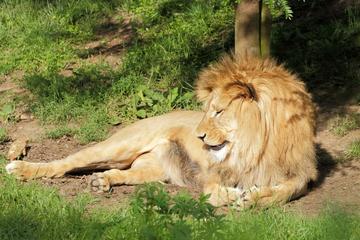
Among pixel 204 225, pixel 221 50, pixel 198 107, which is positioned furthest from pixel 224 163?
pixel 221 50

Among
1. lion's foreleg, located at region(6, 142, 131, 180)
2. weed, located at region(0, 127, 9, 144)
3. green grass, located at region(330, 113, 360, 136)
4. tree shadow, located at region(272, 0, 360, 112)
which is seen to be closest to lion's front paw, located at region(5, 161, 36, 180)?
lion's foreleg, located at region(6, 142, 131, 180)

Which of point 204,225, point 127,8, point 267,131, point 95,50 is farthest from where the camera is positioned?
point 127,8

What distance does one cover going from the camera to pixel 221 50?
8.60m

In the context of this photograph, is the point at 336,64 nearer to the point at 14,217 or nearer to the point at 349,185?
the point at 349,185

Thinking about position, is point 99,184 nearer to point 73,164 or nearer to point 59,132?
point 73,164

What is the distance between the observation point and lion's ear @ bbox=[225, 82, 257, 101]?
5.23m

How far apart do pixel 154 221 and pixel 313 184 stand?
2.03 m

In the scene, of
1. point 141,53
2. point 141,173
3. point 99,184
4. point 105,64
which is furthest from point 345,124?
point 105,64

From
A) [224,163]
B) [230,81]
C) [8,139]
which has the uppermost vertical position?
[230,81]

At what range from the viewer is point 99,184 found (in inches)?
226

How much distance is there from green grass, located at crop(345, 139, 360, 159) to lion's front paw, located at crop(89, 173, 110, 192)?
6.62ft

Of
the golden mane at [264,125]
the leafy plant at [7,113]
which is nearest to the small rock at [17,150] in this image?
the leafy plant at [7,113]

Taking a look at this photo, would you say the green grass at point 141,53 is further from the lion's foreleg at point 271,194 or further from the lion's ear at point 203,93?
the lion's foreleg at point 271,194

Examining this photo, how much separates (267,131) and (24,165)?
188cm
